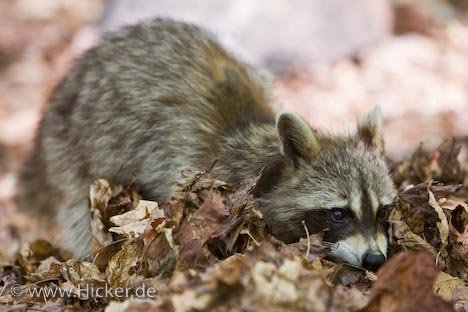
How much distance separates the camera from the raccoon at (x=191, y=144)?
450 centimetres

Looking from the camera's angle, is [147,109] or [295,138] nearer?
[295,138]

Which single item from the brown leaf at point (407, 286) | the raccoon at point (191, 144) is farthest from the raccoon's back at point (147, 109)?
the brown leaf at point (407, 286)

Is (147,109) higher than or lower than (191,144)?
higher

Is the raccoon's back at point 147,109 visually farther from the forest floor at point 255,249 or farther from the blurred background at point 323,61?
the blurred background at point 323,61

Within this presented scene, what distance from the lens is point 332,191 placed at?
4.48m

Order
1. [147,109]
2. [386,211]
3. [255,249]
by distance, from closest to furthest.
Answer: [255,249] → [386,211] → [147,109]

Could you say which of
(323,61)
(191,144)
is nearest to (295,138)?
(191,144)

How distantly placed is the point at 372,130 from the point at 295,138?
59cm

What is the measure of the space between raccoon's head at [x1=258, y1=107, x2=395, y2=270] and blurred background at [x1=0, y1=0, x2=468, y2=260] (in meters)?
3.78

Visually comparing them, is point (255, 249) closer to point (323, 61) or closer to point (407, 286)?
point (407, 286)

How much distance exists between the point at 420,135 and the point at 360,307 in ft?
17.9

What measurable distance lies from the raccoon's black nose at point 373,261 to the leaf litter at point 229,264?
63 millimetres

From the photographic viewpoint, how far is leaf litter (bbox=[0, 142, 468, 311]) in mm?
3127

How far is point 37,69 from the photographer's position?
11406mm
